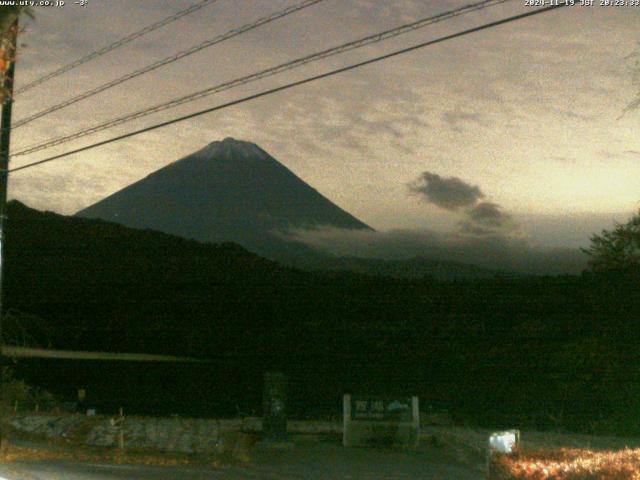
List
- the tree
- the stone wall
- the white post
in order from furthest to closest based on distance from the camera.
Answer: the tree < the white post < the stone wall

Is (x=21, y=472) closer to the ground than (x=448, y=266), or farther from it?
closer to the ground

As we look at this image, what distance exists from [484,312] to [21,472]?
32348mm

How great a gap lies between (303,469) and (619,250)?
20.9 meters

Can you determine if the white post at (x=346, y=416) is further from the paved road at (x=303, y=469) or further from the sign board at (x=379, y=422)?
the paved road at (x=303, y=469)

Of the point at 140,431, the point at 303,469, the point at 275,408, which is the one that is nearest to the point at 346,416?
the point at 275,408

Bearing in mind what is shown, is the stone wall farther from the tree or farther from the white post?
the tree

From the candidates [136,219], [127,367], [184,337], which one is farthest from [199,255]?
[136,219]

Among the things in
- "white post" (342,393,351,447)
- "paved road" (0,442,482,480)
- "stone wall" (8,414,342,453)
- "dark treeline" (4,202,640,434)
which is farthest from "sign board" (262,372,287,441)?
"dark treeline" (4,202,640,434)

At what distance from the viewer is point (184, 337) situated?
45.4 metres

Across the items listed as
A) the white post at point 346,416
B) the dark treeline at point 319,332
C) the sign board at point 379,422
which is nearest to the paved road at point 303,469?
the white post at point 346,416

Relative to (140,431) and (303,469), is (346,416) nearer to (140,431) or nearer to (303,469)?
(303,469)

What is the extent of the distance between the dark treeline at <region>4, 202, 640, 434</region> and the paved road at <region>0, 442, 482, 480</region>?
12.4m

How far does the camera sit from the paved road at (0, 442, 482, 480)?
13852 millimetres

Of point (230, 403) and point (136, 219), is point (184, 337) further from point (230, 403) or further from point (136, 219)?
point (136, 219)
